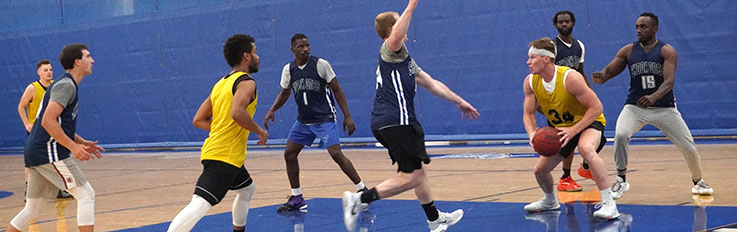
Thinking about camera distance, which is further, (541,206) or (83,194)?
(541,206)

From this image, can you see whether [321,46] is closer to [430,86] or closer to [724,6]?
[724,6]

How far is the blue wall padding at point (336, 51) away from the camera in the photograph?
14164 millimetres

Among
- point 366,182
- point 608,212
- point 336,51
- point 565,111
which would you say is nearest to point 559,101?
point 565,111

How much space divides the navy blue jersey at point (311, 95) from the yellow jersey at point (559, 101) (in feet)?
8.09

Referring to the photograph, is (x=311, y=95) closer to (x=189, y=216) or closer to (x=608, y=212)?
(x=608, y=212)

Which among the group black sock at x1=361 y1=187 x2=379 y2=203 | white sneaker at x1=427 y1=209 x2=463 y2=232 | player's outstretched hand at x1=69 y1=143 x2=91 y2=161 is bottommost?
white sneaker at x1=427 y1=209 x2=463 y2=232

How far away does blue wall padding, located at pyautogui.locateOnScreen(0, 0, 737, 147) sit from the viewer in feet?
46.5

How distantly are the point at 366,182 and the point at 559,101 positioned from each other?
172 inches

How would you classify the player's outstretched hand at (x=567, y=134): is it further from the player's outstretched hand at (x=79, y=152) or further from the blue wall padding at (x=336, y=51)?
the blue wall padding at (x=336, y=51)

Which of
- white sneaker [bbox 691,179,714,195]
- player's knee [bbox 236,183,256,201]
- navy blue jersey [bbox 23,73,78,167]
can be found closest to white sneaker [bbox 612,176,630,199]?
white sneaker [bbox 691,179,714,195]

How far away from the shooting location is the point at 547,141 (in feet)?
22.6

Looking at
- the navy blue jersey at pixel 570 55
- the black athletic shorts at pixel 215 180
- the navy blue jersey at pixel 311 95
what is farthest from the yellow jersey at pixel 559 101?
the black athletic shorts at pixel 215 180

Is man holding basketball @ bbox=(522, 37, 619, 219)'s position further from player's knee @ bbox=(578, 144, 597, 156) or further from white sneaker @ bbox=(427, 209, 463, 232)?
white sneaker @ bbox=(427, 209, 463, 232)

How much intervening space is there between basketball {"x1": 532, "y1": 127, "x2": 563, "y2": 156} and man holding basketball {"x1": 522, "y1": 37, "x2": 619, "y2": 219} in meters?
0.06
